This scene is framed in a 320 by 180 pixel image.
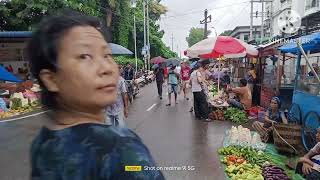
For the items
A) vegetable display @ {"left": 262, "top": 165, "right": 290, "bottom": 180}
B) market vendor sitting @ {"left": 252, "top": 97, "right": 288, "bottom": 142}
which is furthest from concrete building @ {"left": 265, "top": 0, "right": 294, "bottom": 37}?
vegetable display @ {"left": 262, "top": 165, "right": 290, "bottom": 180}

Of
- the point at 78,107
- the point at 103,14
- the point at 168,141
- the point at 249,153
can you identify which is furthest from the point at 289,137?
the point at 103,14

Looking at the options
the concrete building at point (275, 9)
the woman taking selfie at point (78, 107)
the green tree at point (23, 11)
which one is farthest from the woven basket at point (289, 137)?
the concrete building at point (275, 9)

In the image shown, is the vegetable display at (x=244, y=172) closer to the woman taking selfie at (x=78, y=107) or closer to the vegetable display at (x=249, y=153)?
the vegetable display at (x=249, y=153)

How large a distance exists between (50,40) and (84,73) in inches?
6.9

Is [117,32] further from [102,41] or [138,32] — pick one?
[102,41]

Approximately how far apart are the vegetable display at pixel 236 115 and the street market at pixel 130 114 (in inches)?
1.5

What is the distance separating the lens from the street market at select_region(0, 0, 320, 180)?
128cm

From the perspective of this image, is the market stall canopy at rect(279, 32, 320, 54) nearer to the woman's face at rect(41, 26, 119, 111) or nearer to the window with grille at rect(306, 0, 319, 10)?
the woman's face at rect(41, 26, 119, 111)

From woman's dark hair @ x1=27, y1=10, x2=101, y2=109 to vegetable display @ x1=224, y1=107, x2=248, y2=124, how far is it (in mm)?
11104

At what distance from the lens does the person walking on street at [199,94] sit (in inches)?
487

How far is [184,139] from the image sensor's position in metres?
9.71

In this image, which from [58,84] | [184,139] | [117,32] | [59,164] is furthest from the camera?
[117,32]

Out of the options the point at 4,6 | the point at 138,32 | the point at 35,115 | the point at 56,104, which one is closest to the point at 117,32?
the point at 138,32

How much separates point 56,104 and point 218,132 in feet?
31.0
